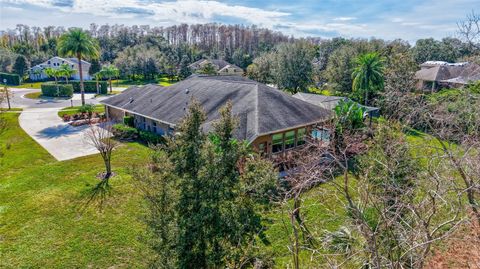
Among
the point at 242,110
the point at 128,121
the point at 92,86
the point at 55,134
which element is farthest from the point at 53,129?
the point at 92,86

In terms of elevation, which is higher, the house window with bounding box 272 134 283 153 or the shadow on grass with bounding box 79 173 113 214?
the house window with bounding box 272 134 283 153

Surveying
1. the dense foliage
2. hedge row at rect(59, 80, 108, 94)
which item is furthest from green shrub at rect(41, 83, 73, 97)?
the dense foliage

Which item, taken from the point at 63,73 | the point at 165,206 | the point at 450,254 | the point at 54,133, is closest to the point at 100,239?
the point at 165,206

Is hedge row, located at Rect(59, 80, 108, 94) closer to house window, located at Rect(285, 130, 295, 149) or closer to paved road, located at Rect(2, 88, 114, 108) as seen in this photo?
paved road, located at Rect(2, 88, 114, 108)

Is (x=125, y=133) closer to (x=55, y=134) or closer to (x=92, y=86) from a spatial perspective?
(x=55, y=134)

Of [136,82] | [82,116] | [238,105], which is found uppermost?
[238,105]

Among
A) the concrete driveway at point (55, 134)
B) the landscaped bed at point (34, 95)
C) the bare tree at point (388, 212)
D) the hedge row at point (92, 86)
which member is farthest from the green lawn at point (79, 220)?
the hedge row at point (92, 86)

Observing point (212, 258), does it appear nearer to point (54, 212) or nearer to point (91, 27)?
point (54, 212)
